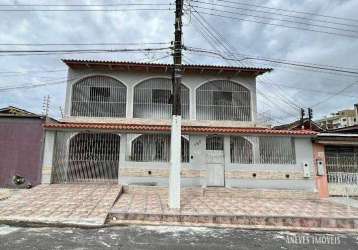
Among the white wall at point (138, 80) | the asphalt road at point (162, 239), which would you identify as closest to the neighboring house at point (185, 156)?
the white wall at point (138, 80)

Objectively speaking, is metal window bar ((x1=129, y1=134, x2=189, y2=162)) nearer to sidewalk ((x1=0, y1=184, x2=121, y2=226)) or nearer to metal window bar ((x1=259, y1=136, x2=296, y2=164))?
sidewalk ((x1=0, y1=184, x2=121, y2=226))

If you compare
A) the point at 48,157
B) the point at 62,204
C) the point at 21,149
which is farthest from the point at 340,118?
the point at 62,204

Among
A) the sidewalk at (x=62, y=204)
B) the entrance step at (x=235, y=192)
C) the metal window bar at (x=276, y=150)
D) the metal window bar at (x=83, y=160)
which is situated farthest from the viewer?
the metal window bar at (x=276, y=150)

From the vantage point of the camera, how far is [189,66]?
55.6 feet

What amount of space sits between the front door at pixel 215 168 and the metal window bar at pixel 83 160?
4.08m

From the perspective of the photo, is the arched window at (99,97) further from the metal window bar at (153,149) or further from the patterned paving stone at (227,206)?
the patterned paving stone at (227,206)

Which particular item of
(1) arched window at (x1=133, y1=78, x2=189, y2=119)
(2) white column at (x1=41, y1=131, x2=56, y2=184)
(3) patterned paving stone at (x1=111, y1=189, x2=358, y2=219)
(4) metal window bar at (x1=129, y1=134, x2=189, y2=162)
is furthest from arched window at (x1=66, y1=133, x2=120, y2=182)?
(1) arched window at (x1=133, y1=78, x2=189, y2=119)

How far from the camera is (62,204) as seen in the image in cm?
960

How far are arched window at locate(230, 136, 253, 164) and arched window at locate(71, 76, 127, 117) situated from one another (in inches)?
267

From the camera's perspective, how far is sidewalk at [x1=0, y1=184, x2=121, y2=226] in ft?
26.2

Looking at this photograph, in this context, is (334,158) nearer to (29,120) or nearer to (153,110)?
(153,110)

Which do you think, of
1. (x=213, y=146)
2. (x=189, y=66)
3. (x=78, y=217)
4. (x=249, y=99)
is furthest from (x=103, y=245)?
(x=249, y=99)

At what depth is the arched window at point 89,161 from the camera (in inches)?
511

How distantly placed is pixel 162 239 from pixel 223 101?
39.5 ft
